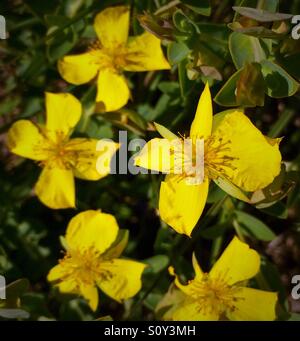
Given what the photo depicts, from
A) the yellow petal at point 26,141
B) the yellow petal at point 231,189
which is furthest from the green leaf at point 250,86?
the yellow petal at point 26,141

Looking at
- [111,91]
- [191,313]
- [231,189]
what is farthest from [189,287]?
[111,91]

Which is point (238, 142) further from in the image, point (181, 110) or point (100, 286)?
point (100, 286)

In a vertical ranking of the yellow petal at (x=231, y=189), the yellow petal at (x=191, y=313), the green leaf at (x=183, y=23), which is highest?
the green leaf at (x=183, y=23)

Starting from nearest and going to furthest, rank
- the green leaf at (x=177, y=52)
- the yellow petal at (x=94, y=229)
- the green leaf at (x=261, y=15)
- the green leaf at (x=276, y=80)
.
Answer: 1. the green leaf at (x=261, y=15)
2. the green leaf at (x=276, y=80)
3. the green leaf at (x=177, y=52)
4. the yellow petal at (x=94, y=229)

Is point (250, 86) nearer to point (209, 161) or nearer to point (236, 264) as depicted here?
point (209, 161)

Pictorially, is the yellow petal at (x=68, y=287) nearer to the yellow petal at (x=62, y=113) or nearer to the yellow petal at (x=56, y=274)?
the yellow petal at (x=56, y=274)

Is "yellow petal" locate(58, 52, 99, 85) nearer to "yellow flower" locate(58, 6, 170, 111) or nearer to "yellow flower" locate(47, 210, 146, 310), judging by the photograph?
"yellow flower" locate(58, 6, 170, 111)

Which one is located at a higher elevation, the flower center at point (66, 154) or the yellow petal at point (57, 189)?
the flower center at point (66, 154)
